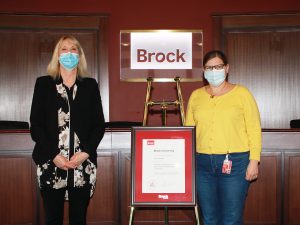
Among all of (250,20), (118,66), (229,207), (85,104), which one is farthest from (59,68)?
(250,20)

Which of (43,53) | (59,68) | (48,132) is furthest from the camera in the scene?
(43,53)

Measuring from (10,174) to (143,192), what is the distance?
1.23m

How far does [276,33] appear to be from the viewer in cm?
554

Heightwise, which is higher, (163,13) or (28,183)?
(163,13)

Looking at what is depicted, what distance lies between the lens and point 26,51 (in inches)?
218

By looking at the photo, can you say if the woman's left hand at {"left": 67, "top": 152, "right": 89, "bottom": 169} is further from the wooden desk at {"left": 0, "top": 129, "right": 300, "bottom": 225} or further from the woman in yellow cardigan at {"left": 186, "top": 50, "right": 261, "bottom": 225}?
the wooden desk at {"left": 0, "top": 129, "right": 300, "bottom": 225}

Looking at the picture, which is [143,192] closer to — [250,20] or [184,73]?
[184,73]

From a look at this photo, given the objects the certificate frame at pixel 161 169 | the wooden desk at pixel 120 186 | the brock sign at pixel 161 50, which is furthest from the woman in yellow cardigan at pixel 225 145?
the brock sign at pixel 161 50

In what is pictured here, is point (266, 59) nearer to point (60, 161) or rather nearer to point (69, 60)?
point (69, 60)

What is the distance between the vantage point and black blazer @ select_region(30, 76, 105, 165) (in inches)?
92.0

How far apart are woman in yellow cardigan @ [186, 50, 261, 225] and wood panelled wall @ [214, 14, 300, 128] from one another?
3.08 metres

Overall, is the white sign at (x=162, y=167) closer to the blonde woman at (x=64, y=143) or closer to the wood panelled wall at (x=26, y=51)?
the blonde woman at (x=64, y=143)

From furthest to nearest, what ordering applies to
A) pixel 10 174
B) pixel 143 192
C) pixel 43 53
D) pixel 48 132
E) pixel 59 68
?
1. pixel 43 53
2. pixel 10 174
3. pixel 143 192
4. pixel 59 68
5. pixel 48 132

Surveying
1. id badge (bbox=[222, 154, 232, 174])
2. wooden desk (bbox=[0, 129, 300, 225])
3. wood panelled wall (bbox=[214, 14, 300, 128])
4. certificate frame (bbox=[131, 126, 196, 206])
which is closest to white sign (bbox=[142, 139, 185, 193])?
A: certificate frame (bbox=[131, 126, 196, 206])
